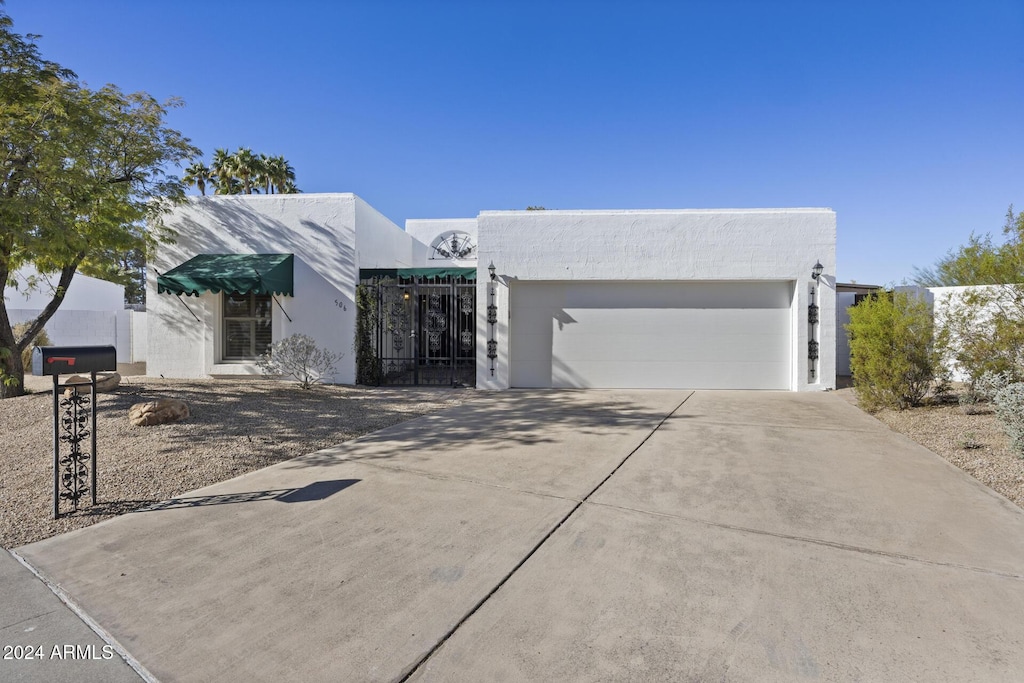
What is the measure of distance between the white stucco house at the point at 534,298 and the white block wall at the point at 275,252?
0.03m

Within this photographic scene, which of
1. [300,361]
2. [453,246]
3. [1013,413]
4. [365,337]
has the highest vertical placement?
[453,246]

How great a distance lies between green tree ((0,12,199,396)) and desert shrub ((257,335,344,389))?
323 cm

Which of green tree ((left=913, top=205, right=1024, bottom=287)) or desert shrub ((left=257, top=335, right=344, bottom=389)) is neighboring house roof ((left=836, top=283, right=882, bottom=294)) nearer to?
green tree ((left=913, top=205, right=1024, bottom=287))

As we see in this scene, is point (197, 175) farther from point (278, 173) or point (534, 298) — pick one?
point (534, 298)

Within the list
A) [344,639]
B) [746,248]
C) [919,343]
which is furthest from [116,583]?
[746,248]

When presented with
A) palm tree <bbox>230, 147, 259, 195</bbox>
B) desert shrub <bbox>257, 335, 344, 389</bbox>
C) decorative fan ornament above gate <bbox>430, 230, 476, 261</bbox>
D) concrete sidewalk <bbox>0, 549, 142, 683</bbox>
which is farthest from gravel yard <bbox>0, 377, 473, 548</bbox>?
palm tree <bbox>230, 147, 259, 195</bbox>

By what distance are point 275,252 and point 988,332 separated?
13335mm

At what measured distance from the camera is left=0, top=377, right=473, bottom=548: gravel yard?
4312 millimetres

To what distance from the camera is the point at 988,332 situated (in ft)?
25.1

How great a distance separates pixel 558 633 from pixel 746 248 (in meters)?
10.4

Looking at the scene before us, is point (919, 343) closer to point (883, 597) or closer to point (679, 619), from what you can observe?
point (883, 597)

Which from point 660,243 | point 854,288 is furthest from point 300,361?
point 854,288

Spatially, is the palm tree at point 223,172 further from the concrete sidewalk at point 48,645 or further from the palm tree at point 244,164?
the concrete sidewalk at point 48,645

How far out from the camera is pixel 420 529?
3793 mm
